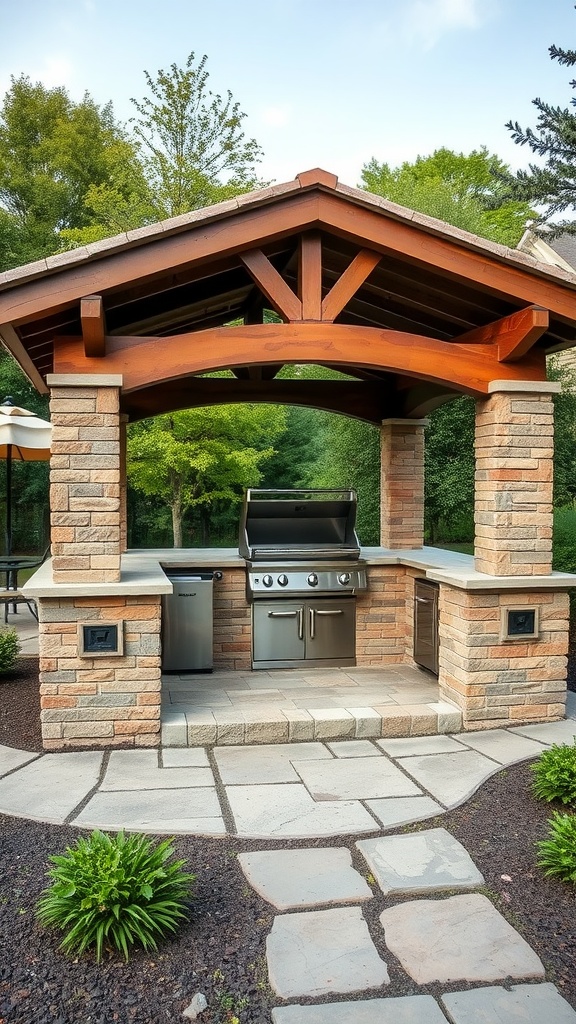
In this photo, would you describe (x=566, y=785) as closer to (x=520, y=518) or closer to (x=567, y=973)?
(x=567, y=973)

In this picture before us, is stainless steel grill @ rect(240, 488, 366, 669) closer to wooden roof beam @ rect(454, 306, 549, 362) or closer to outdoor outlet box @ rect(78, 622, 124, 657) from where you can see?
outdoor outlet box @ rect(78, 622, 124, 657)

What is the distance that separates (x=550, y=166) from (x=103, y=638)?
254 inches

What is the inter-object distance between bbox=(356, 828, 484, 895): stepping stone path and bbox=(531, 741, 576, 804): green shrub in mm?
618

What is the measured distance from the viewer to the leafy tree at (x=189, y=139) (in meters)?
12.0

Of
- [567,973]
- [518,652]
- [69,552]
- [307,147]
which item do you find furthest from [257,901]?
[307,147]

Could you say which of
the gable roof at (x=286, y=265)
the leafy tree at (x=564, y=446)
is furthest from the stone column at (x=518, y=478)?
the leafy tree at (x=564, y=446)

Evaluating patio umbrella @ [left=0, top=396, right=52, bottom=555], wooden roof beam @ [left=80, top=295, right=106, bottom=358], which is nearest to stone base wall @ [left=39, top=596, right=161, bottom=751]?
wooden roof beam @ [left=80, top=295, right=106, bottom=358]

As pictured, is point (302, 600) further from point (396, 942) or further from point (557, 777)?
point (396, 942)

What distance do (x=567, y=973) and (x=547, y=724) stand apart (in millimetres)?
2782

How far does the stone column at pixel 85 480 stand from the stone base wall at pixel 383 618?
261 centimetres

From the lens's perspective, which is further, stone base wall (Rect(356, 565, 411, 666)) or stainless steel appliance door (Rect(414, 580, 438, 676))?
stone base wall (Rect(356, 565, 411, 666))

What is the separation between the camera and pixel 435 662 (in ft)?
18.5

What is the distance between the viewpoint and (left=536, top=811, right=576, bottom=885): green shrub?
2.89 meters

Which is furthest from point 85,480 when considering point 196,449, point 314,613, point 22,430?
point 196,449
